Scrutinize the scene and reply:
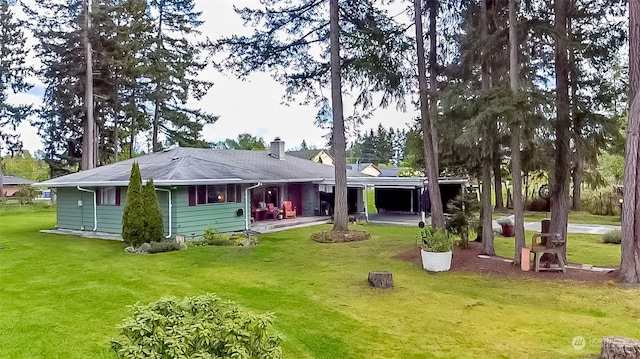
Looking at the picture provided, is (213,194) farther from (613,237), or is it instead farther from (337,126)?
(613,237)

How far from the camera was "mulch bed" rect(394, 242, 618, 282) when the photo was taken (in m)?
7.97

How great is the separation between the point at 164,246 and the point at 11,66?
23505 millimetres

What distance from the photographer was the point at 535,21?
27.6 feet

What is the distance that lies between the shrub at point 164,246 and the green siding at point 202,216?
5.95 feet

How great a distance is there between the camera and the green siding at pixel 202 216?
13.7 metres

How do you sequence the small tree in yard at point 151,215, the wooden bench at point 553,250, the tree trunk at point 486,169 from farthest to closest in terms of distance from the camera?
the small tree in yard at point 151,215 → the tree trunk at point 486,169 → the wooden bench at point 553,250

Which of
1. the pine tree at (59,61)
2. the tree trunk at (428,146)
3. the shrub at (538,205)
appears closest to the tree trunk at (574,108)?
the tree trunk at (428,146)

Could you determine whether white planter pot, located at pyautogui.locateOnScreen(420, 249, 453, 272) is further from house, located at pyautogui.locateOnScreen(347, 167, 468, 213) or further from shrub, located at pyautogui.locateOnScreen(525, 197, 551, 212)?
shrub, located at pyautogui.locateOnScreen(525, 197, 551, 212)

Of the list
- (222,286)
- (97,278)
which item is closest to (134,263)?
(97,278)

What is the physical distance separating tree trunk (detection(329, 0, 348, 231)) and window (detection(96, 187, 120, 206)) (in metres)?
7.49

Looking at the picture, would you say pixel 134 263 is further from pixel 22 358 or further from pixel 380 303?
pixel 380 303

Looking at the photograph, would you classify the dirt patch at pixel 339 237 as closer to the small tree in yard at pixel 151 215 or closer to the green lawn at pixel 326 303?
the green lawn at pixel 326 303

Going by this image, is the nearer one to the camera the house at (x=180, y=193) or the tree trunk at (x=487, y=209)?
the tree trunk at (x=487, y=209)

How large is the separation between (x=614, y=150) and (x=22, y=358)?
11430 mm
